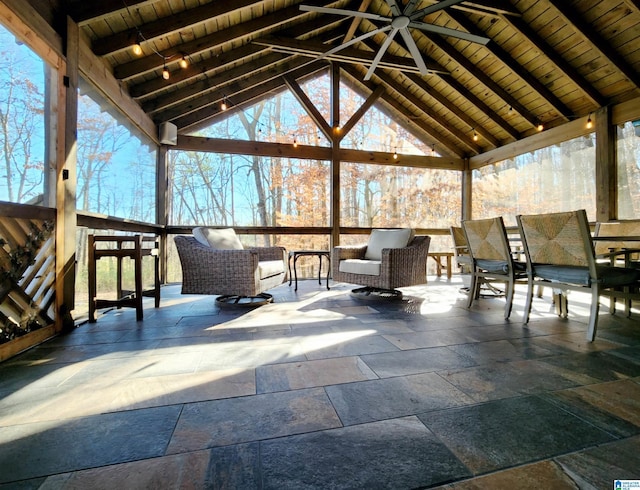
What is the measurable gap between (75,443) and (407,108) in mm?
6944

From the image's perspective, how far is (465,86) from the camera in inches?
215

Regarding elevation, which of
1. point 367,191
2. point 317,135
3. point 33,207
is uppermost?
point 317,135

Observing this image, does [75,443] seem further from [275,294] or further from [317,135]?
[317,135]

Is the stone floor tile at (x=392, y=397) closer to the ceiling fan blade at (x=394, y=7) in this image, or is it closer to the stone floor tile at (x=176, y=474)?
the stone floor tile at (x=176, y=474)

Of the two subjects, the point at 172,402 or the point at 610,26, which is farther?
the point at 610,26

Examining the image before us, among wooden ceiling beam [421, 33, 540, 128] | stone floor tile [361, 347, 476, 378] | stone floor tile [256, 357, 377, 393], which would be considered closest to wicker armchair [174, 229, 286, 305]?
stone floor tile [256, 357, 377, 393]

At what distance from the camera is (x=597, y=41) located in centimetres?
379

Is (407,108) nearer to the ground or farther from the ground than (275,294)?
farther from the ground

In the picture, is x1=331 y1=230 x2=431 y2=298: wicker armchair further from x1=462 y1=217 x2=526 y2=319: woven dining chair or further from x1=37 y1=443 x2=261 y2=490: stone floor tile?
x1=37 y1=443 x2=261 y2=490: stone floor tile

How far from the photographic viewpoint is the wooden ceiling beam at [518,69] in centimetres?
438

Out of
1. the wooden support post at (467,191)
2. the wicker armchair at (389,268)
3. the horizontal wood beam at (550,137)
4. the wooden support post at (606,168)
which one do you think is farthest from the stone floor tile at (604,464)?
the wooden support post at (467,191)

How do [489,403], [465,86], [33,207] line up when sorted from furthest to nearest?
[465,86] → [33,207] → [489,403]

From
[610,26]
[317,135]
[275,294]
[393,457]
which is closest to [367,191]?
[317,135]

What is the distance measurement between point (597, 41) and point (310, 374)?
212 inches
